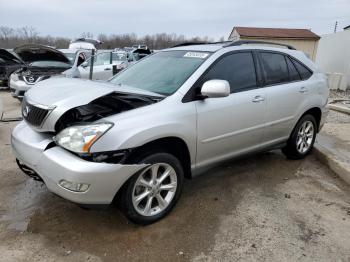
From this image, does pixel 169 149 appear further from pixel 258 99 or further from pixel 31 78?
pixel 31 78

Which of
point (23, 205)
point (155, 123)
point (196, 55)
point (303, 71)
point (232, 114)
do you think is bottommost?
point (23, 205)

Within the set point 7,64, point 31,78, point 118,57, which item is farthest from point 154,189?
point 7,64

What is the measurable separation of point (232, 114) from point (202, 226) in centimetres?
126

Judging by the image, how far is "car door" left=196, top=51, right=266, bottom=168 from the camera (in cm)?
328

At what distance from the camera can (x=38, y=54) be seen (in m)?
11.1

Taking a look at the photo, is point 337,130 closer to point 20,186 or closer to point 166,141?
point 166,141

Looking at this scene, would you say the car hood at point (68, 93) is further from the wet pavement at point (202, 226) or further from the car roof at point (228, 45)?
the wet pavement at point (202, 226)

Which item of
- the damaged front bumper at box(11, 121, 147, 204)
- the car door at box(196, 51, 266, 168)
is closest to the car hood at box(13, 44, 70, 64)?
the car door at box(196, 51, 266, 168)

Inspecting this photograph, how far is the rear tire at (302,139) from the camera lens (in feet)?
15.2

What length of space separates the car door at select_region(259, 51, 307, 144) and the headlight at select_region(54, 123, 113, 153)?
2.29 meters

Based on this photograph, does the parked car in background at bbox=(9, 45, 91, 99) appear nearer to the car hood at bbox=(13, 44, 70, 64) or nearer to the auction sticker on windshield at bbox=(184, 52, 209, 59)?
the car hood at bbox=(13, 44, 70, 64)

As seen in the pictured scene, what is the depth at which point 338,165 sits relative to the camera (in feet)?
14.6

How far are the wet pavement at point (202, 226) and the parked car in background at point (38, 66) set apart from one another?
5207 millimetres

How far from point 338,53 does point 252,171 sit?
1164cm
